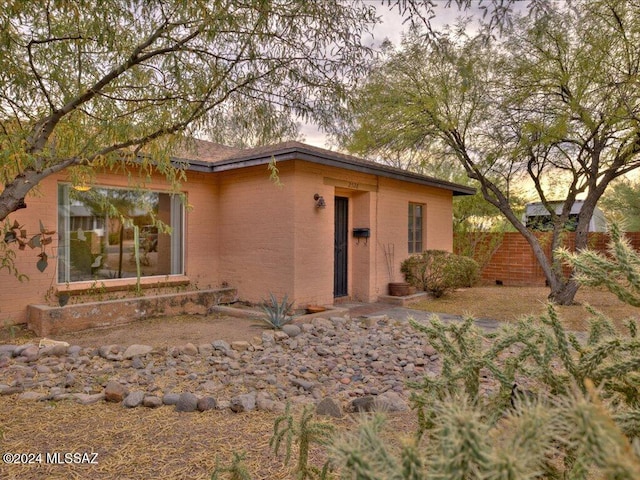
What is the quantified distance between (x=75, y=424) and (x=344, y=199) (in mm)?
7314

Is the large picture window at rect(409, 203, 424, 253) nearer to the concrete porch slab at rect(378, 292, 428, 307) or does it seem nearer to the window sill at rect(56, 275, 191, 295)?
the concrete porch slab at rect(378, 292, 428, 307)

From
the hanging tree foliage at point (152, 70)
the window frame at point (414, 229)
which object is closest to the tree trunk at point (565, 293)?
the window frame at point (414, 229)

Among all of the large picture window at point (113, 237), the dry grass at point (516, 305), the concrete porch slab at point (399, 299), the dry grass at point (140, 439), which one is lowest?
the dry grass at point (140, 439)

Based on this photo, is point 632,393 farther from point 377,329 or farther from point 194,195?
point 194,195

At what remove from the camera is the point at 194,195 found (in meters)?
8.89

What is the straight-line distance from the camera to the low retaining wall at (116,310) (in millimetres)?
6445

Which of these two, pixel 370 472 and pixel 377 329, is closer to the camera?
pixel 370 472

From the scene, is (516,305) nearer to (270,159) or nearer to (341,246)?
(341,246)

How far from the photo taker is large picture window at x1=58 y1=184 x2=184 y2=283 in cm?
714

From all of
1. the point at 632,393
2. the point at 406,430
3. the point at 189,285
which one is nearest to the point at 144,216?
the point at 189,285

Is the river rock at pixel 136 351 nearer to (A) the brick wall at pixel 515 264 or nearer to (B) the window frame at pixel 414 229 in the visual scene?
(B) the window frame at pixel 414 229

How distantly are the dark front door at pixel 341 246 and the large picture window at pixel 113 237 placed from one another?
3.40m

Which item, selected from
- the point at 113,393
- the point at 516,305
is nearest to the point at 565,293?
the point at 516,305

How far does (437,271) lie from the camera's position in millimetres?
10195
